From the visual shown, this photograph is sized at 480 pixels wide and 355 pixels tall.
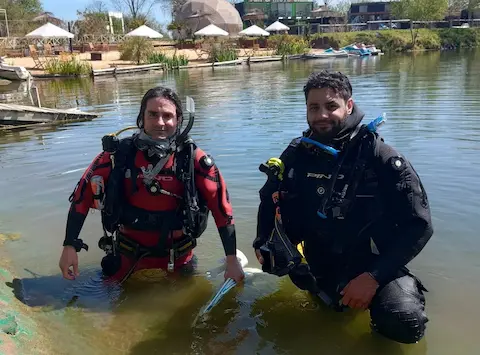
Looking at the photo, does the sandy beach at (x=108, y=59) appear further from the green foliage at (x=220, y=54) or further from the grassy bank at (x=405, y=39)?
the grassy bank at (x=405, y=39)

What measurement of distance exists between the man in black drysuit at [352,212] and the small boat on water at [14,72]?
1900cm

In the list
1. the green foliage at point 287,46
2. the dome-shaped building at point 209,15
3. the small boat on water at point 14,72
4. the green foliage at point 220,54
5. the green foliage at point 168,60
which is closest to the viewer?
the small boat on water at point 14,72

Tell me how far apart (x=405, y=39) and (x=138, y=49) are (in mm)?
28541

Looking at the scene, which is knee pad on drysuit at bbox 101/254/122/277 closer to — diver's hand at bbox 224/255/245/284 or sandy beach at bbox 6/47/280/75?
diver's hand at bbox 224/255/245/284

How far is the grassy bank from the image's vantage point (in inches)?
1821

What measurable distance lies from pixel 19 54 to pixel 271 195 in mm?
34167

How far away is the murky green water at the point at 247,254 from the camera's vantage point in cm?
309

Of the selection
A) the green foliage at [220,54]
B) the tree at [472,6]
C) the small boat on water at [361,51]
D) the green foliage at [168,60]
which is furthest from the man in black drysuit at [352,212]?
the tree at [472,6]

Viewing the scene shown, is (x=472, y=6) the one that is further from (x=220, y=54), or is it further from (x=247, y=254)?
(x=247, y=254)

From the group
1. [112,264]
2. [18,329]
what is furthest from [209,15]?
[18,329]

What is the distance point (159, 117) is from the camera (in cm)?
340

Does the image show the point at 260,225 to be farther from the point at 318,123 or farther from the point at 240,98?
the point at 240,98

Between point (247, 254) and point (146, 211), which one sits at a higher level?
point (146, 211)

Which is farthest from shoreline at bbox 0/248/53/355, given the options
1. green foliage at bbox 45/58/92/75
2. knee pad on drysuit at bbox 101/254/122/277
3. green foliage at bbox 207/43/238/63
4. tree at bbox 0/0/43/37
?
tree at bbox 0/0/43/37
